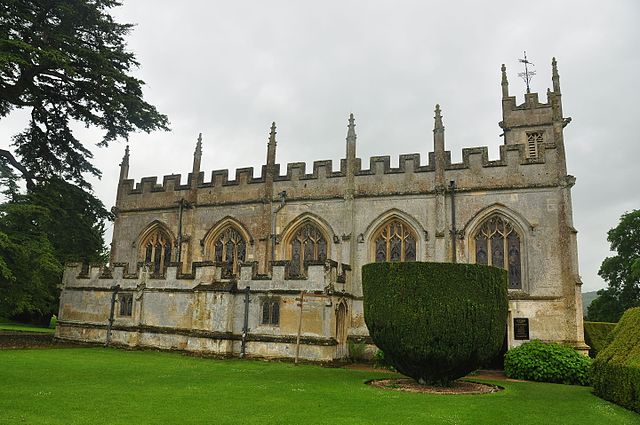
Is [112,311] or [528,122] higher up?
[528,122]

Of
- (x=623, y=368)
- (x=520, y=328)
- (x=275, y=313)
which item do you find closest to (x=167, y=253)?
(x=275, y=313)

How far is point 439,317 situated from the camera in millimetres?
12094

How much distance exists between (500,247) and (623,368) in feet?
31.8

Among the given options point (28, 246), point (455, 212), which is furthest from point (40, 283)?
point (455, 212)

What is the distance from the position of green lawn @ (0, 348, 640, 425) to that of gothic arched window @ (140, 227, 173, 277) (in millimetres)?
10702

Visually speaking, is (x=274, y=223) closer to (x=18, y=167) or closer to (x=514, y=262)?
(x=514, y=262)

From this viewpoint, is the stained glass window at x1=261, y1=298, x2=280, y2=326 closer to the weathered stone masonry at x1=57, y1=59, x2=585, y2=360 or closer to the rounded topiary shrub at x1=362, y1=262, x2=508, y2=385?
the weathered stone masonry at x1=57, y1=59, x2=585, y2=360

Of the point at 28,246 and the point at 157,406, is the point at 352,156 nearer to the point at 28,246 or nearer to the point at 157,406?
the point at 28,246

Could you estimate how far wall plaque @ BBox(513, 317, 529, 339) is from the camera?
1923 cm

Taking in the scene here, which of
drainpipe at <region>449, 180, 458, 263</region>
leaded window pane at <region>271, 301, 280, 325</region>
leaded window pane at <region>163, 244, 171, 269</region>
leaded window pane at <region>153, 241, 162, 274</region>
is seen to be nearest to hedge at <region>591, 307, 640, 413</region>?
drainpipe at <region>449, 180, 458, 263</region>

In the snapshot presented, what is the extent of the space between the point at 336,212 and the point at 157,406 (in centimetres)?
1473

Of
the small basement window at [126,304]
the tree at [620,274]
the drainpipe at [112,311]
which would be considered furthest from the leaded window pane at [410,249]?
the tree at [620,274]

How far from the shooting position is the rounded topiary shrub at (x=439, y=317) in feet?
39.6

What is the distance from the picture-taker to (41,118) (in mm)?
23375
